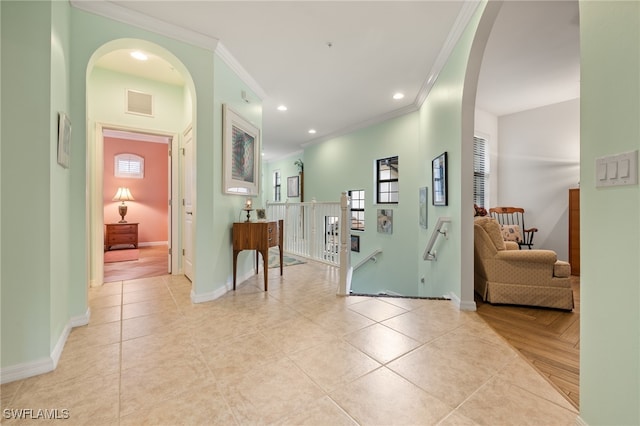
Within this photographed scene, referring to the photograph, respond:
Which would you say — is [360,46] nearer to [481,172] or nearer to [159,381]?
[159,381]

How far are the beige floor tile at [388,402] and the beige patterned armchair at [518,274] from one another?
1947 mm

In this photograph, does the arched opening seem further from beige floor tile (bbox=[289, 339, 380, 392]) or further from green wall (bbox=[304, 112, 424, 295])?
green wall (bbox=[304, 112, 424, 295])

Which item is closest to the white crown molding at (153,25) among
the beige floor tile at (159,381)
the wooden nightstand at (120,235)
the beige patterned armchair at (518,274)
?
the beige floor tile at (159,381)

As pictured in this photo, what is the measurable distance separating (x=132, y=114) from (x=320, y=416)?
4025 mm

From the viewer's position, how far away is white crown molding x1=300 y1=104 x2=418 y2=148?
494cm

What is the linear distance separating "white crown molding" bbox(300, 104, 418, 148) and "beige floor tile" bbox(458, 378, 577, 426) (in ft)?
14.6

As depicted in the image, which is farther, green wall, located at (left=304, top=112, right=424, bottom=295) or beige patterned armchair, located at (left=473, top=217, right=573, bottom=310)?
green wall, located at (left=304, top=112, right=424, bottom=295)

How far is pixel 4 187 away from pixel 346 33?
3.00 m

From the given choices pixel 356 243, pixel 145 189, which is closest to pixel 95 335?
pixel 356 243

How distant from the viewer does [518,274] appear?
9.32 ft

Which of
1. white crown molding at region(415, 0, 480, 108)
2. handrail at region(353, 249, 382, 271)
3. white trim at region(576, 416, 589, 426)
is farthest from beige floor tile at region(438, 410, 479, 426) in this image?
handrail at region(353, 249, 382, 271)

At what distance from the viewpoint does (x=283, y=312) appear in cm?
259

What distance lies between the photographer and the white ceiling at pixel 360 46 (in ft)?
8.00

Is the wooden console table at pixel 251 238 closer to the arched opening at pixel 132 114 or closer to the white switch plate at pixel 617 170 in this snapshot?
the arched opening at pixel 132 114
